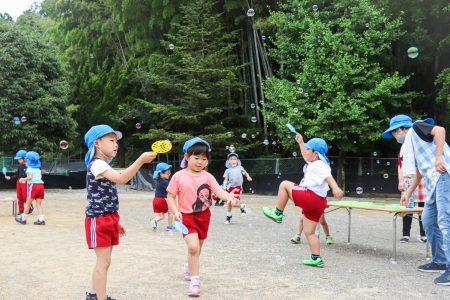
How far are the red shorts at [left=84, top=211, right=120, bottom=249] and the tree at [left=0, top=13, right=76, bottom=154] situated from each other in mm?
20808

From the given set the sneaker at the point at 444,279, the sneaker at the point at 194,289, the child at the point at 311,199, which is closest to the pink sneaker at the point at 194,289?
the sneaker at the point at 194,289

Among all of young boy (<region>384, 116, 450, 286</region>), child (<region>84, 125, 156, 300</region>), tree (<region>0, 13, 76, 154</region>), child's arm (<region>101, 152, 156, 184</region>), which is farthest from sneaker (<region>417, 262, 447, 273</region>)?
tree (<region>0, 13, 76, 154</region>)

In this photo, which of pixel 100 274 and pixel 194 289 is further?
pixel 194 289

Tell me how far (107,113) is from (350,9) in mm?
16185

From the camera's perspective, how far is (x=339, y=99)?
20266 millimetres

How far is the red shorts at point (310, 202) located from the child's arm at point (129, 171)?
8.78 feet

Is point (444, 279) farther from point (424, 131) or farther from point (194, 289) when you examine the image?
Answer: point (194, 289)

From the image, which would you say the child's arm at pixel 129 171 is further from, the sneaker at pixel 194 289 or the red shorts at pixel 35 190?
the red shorts at pixel 35 190

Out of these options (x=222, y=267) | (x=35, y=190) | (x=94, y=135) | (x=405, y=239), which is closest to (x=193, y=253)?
(x=222, y=267)

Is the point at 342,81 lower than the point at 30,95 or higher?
higher

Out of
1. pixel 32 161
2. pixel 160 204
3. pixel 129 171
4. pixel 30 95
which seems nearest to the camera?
pixel 129 171

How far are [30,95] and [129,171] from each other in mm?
23146

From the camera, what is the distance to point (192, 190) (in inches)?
195

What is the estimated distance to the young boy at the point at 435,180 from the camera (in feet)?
17.4
